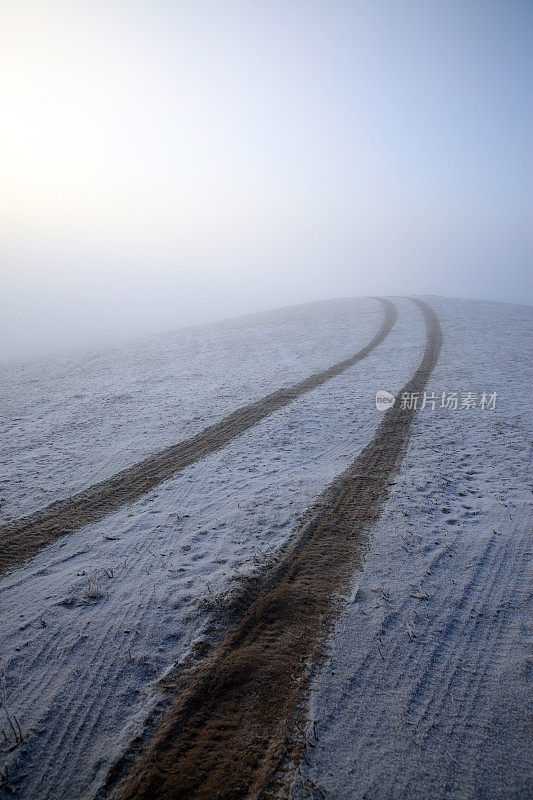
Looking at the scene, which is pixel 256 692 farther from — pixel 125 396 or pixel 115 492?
pixel 125 396

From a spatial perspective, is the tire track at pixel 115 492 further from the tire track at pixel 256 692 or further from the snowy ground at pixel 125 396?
the tire track at pixel 256 692

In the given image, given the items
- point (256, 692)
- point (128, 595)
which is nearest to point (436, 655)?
point (256, 692)

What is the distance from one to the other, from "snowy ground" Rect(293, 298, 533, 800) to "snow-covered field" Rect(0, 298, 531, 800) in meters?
0.01

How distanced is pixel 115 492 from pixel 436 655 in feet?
15.8

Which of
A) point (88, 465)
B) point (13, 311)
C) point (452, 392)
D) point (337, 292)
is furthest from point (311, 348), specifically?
point (337, 292)

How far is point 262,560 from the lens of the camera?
14.3 feet

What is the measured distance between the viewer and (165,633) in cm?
352

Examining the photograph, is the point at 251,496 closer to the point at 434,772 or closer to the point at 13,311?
the point at 434,772

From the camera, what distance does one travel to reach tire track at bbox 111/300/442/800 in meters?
2.51

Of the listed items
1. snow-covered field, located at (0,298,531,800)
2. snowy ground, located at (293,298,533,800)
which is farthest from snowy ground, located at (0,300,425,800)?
snowy ground, located at (293,298,533,800)

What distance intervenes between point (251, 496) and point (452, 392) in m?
7.27

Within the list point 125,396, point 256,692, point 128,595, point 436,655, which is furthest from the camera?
point 125,396

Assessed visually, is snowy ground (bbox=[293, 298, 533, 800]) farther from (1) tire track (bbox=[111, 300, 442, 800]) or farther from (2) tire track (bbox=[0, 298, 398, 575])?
(2) tire track (bbox=[0, 298, 398, 575])

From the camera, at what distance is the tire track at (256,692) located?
8.24 feet
